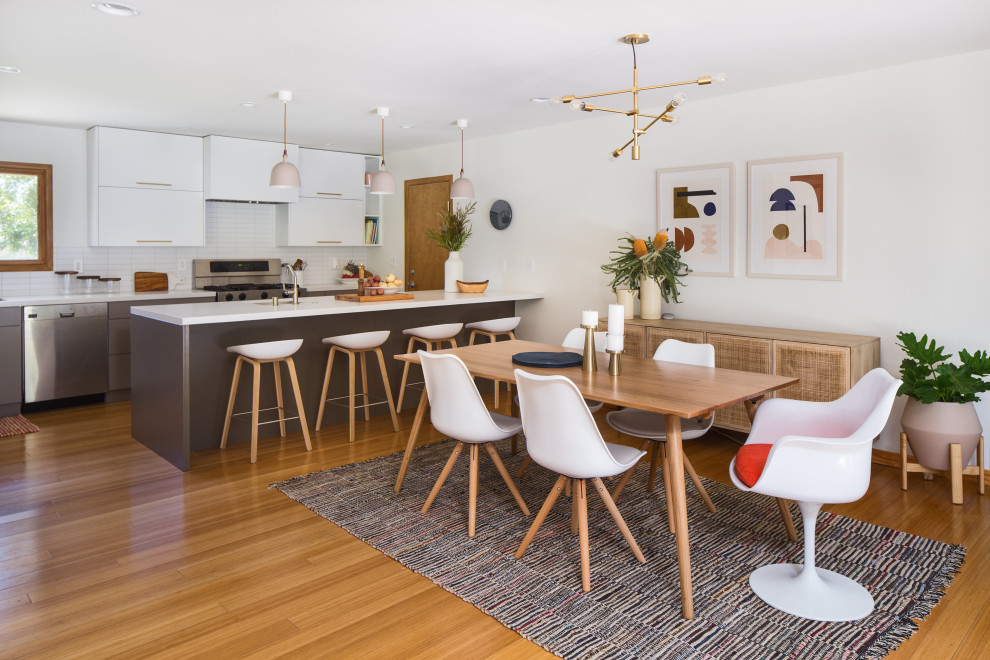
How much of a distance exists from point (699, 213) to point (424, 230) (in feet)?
10.7

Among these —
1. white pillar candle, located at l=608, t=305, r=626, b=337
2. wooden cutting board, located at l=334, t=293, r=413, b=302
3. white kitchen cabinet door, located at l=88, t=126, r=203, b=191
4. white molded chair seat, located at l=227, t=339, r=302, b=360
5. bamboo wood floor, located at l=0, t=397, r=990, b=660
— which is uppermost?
white kitchen cabinet door, located at l=88, t=126, r=203, b=191

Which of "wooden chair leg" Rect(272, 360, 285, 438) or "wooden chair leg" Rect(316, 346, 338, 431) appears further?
"wooden chair leg" Rect(316, 346, 338, 431)

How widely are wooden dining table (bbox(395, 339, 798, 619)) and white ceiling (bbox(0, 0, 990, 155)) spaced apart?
5.34ft

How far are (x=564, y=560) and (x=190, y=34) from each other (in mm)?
3061

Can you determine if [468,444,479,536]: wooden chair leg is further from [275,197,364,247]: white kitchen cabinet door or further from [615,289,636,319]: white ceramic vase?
[275,197,364,247]: white kitchen cabinet door

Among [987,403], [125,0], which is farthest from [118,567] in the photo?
[987,403]

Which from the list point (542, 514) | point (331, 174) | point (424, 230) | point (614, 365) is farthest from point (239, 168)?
point (542, 514)

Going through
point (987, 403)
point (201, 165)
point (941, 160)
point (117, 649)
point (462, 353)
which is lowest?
point (117, 649)

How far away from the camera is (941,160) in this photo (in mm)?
3943

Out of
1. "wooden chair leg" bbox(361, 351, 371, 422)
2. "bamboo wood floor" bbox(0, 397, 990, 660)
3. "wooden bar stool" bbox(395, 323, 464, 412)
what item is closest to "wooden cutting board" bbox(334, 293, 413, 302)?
"wooden bar stool" bbox(395, 323, 464, 412)

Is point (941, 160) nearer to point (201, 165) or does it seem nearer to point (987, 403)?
point (987, 403)

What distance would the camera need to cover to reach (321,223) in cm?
736

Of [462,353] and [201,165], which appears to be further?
[201,165]

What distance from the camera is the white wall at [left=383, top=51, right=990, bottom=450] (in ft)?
12.8
